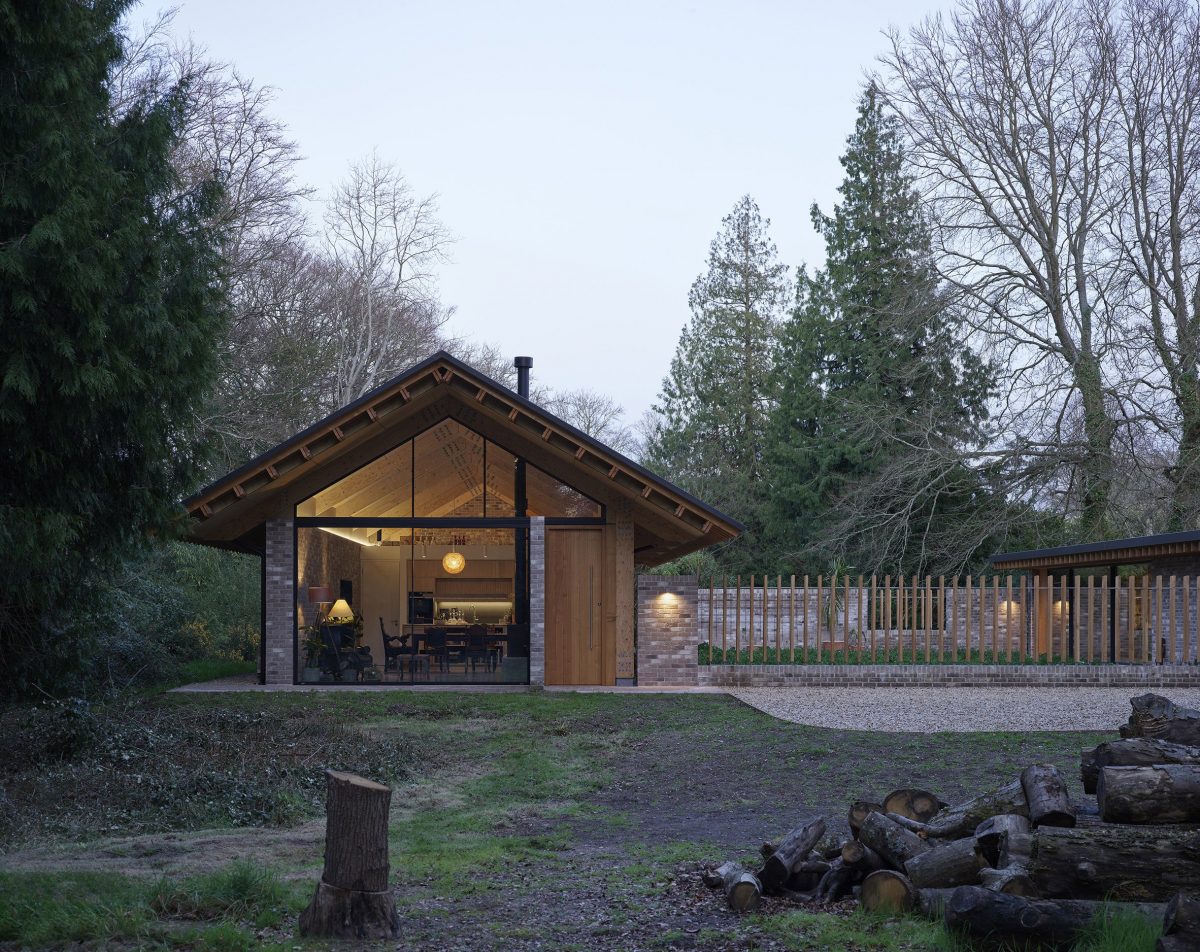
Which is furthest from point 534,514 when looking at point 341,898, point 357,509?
point 341,898

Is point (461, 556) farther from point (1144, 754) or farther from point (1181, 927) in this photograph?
point (1181, 927)

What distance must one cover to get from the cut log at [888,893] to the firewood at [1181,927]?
51.6 inches

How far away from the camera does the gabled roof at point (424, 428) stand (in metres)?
17.7

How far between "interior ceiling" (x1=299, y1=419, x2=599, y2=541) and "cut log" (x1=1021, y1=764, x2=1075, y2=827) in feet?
42.3

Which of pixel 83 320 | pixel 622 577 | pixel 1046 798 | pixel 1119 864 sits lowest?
pixel 1119 864

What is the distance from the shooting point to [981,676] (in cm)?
2031

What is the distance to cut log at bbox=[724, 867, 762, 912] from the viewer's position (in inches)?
238

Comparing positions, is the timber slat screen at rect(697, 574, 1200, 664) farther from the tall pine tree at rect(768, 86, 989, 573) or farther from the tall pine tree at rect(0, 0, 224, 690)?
the tall pine tree at rect(0, 0, 224, 690)

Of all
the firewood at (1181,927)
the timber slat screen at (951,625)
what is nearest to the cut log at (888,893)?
the firewood at (1181,927)

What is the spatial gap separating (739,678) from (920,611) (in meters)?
4.51

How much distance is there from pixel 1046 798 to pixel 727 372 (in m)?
39.9

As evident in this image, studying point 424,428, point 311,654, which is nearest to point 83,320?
point 424,428

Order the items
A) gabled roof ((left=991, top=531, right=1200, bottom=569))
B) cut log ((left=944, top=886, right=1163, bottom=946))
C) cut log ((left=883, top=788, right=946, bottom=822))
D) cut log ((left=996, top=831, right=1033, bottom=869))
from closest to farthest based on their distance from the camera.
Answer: cut log ((left=944, top=886, right=1163, bottom=946))
cut log ((left=996, top=831, right=1033, bottom=869))
cut log ((left=883, top=788, right=946, bottom=822))
gabled roof ((left=991, top=531, right=1200, bottom=569))

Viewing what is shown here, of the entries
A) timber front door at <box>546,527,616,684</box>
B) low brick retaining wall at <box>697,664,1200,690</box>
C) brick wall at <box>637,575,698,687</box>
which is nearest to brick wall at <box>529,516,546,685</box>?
timber front door at <box>546,527,616,684</box>
